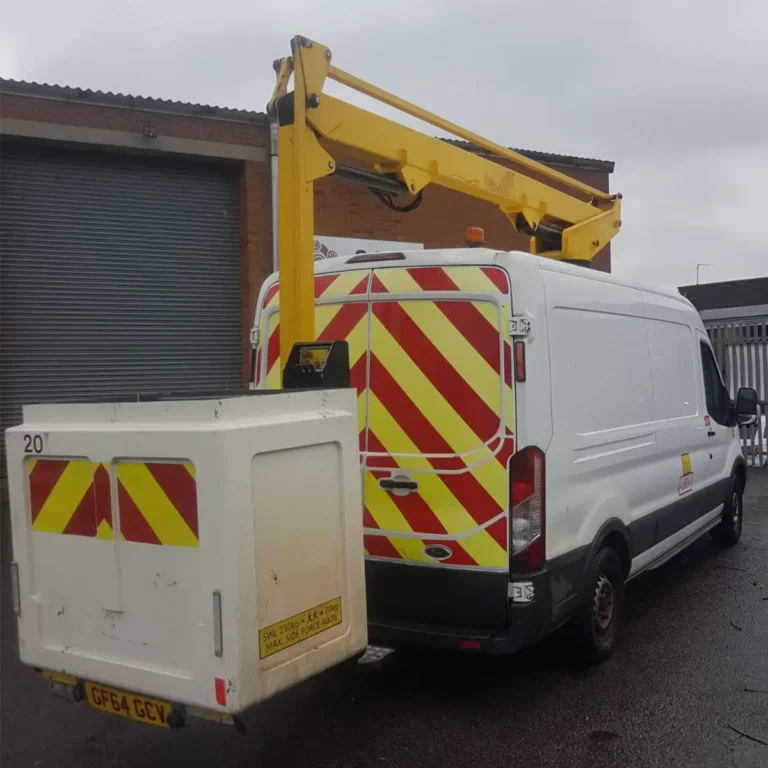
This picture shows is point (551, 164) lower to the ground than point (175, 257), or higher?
higher

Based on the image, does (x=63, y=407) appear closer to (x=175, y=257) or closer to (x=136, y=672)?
(x=136, y=672)

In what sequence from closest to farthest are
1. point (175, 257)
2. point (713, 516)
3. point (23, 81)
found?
point (713, 516) → point (23, 81) → point (175, 257)

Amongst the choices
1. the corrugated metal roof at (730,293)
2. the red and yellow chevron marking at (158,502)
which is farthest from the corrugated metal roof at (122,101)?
the corrugated metal roof at (730,293)

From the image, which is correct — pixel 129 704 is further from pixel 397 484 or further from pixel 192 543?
pixel 397 484

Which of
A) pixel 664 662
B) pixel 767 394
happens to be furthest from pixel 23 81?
pixel 767 394

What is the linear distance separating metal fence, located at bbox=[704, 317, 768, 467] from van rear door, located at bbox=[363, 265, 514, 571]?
10.0 m

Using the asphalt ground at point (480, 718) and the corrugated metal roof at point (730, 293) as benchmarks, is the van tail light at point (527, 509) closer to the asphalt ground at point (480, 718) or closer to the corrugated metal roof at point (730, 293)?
the asphalt ground at point (480, 718)

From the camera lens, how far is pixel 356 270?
462cm

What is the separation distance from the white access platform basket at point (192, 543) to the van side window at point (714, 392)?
170 inches

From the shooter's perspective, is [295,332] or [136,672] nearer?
[136,672]

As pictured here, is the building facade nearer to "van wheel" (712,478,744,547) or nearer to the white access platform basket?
"van wheel" (712,478,744,547)

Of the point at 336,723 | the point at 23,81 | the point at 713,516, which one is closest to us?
the point at 336,723

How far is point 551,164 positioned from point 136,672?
12.9 metres

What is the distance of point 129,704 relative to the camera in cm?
321
